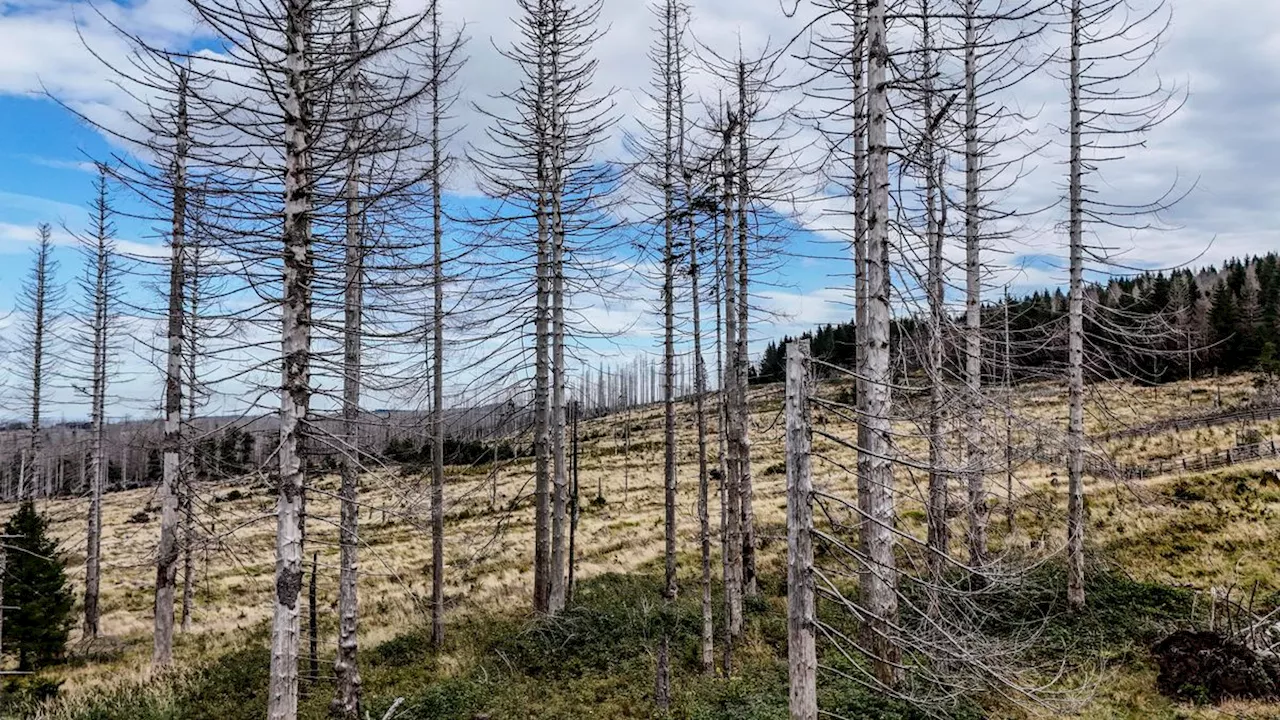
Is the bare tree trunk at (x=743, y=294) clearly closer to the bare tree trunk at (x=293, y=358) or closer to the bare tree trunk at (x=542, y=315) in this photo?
the bare tree trunk at (x=542, y=315)

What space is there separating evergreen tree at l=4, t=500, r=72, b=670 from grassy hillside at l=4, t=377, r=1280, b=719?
2.49 ft

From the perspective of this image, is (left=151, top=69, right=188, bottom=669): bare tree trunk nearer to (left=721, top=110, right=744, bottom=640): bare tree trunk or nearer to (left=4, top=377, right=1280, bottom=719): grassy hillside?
(left=4, top=377, right=1280, bottom=719): grassy hillside

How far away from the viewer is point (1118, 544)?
19.1 meters

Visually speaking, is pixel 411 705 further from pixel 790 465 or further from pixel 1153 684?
pixel 1153 684

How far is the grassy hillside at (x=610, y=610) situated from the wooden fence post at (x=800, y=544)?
2.41 ft

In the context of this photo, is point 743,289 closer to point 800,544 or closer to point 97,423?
point 800,544

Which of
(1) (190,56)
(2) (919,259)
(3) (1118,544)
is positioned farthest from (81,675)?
(3) (1118,544)

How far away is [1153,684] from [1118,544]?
1003 cm

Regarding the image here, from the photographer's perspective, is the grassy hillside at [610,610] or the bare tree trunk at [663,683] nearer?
the grassy hillside at [610,610]

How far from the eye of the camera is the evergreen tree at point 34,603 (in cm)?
1662

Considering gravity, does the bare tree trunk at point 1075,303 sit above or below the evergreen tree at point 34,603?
above

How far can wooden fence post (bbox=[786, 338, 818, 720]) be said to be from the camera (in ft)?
17.6

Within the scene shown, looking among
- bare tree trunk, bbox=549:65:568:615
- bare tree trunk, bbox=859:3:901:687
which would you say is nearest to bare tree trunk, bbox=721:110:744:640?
bare tree trunk, bbox=549:65:568:615

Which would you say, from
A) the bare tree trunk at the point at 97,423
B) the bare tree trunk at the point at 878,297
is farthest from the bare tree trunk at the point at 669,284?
the bare tree trunk at the point at 97,423
